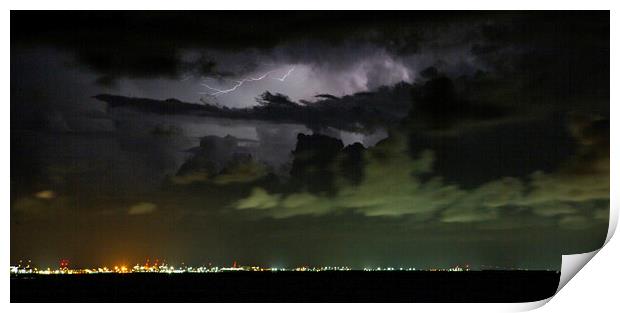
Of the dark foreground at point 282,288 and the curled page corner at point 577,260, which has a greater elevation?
the dark foreground at point 282,288

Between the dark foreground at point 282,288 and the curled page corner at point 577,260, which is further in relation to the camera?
the dark foreground at point 282,288

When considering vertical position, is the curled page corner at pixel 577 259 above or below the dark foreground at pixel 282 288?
below

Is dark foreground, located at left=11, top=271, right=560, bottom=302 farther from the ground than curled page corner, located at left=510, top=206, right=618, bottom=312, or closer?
farther from the ground

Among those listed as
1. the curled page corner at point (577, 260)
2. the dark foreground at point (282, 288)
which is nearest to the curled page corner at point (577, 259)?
the curled page corner at point (577, 260)

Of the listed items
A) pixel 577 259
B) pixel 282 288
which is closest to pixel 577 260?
pixel 577 259

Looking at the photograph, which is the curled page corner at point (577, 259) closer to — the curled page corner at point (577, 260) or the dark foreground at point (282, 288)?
the curled page corner at point (577, 260)

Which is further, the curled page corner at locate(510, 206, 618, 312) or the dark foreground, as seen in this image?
the dark foreground

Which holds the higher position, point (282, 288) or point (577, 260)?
point (282, 288)

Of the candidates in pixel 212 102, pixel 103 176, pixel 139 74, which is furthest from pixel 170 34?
pixel 103 176

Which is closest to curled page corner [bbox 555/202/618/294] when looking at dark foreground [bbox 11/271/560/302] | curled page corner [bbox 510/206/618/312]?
curled page corner [bbox 510/206/618/312]

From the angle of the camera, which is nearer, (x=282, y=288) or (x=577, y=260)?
(x=577, y=260)

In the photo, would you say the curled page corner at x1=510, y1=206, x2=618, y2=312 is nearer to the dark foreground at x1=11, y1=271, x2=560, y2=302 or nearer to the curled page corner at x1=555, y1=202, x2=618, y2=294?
the curled page corner at x1=555, y1=202, x2=618, y2=294

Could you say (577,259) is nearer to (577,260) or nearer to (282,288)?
(577,260)
